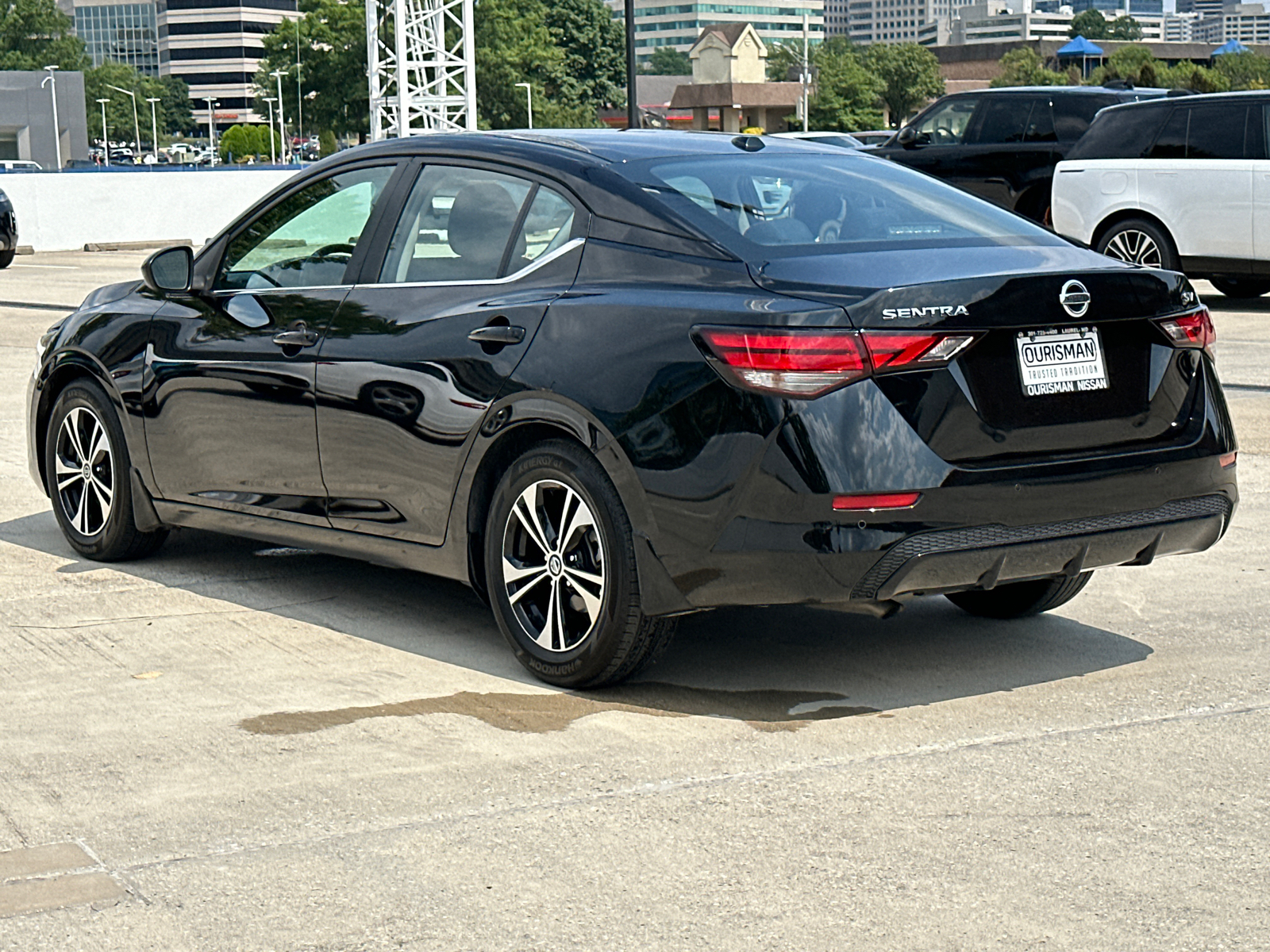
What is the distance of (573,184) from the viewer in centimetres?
552

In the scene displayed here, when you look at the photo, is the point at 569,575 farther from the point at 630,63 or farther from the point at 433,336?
the point at 630,63

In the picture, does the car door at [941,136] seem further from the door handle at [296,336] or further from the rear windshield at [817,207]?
the door handle at [296,336]

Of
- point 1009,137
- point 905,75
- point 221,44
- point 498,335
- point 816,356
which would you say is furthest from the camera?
point 221,44

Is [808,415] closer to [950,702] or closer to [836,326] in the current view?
[836,326]

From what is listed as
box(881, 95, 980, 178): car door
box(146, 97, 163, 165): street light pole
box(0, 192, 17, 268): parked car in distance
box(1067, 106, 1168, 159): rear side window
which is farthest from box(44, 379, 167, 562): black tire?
box(146, 97, 163, 165): street light pole

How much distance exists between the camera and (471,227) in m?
5.75

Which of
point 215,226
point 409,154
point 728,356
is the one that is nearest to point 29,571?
point 409,154

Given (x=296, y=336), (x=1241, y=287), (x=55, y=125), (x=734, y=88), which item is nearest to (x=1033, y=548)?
(x=296, y=336)

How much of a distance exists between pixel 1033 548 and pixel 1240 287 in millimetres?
14435

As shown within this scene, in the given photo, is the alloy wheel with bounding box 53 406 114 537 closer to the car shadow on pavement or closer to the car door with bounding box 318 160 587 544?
the car shadow on pavement

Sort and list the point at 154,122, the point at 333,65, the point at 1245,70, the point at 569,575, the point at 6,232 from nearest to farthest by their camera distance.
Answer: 1. the point at 569,575
2. the point at 6,232
3. the point at 333,65
4. the point at 1245,70
5. the point at 154,122

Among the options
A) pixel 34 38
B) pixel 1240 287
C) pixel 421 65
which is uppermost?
pixel 34 38

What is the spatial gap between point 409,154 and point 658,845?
2.78m

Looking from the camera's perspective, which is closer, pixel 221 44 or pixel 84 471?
pixel 84 471
